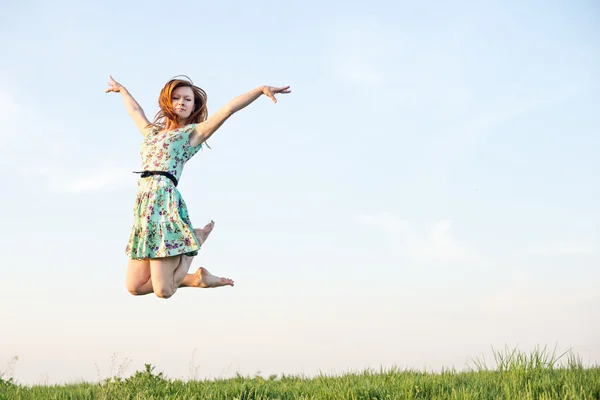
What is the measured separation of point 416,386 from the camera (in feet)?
19.0

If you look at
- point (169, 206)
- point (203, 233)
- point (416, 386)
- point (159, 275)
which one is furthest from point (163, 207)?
point (416, 386)

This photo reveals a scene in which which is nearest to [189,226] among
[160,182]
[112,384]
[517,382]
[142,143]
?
[160,182]

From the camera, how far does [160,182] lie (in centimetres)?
665

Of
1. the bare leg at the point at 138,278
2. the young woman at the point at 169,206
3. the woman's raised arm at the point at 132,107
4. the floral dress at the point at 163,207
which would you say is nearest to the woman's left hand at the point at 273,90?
the young woman at the point at 169,206

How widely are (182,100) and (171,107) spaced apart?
151 mm

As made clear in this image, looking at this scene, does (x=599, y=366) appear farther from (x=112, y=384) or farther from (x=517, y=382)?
(x=112, y=384)

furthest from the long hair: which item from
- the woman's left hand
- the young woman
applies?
the woman's left hand

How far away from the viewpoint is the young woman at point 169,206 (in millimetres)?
6508

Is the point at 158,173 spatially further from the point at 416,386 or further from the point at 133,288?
the point at 416,386

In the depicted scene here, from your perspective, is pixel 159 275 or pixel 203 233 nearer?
pixel 159 275

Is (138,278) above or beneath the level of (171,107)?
beneath

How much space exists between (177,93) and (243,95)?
0.98 m

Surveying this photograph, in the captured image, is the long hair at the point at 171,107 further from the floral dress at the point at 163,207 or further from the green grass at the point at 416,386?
the green grass at the point at 416,386

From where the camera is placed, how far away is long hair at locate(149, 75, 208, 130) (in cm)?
706
